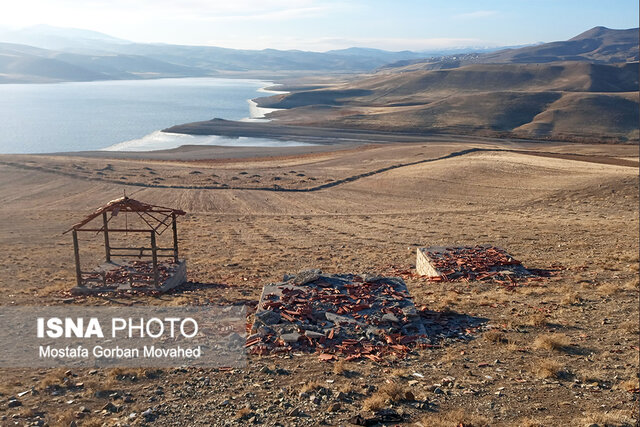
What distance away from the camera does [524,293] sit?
15.5 metres

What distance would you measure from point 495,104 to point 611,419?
101 meters

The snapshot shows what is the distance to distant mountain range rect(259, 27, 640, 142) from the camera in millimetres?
88438

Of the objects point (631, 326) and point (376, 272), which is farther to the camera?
point (376, 272)

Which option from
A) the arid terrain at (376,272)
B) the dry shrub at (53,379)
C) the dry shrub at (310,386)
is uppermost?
the dry shrub at (53,379)

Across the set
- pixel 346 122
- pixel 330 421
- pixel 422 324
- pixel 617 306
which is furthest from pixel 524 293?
pixel 346 122

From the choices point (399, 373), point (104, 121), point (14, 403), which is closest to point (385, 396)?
point (399, 373)

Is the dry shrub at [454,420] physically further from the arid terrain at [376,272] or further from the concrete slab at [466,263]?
the concrete slab at [466,263]

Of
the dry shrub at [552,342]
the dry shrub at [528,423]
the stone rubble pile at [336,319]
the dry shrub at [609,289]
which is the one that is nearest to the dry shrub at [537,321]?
→ the dry shrub at [552,342]

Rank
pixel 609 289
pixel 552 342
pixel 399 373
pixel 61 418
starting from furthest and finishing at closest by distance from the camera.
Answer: pixel 609 289
pixel 552 342
pixel 399 373
pixel 61 418

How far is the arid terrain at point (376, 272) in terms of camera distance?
360 inches

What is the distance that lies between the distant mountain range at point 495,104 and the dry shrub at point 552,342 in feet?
250

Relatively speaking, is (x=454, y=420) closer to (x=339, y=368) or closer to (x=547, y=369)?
(x=339, y=368)

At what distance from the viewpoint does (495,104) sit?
102250 millimetres

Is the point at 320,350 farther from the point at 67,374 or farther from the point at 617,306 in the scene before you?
the point at 617,306
